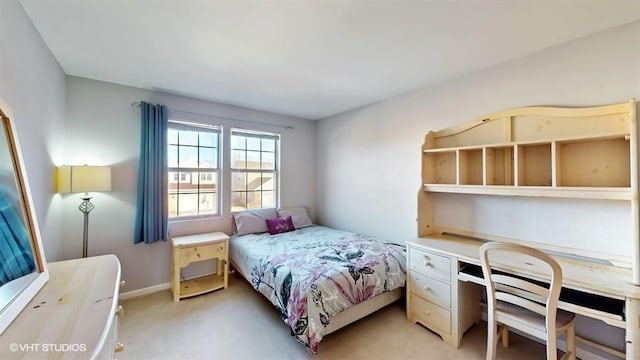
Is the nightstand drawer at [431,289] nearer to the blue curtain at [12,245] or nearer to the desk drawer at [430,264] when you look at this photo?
the desk drawer at [430,264]

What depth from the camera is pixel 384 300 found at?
246cm

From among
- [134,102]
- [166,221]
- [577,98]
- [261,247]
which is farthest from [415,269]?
[134,102]

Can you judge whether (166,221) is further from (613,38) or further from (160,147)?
(613,38)

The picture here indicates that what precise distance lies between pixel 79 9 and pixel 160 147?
156cm

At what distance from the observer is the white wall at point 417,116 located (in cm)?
175

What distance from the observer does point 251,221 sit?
3498 mm

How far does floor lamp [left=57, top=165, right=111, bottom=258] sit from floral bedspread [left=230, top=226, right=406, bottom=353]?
1.50 meters

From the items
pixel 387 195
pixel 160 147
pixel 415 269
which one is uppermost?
pixel 160 147

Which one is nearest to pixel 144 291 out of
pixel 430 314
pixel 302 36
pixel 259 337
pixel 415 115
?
pixel 259 337

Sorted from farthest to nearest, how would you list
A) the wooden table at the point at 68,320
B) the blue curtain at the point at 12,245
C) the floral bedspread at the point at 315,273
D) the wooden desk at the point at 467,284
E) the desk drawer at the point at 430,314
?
the desk drawer at the point at 430,314
the floral bedspread at the point at 315,273
the wooden desk at the point at 467,284
the blue curtain at the point at 12,245
the wooden table at the point at 68,320

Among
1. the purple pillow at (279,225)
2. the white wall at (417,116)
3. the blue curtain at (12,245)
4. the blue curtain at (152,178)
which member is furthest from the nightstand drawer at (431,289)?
the blue curtain at (152,178)

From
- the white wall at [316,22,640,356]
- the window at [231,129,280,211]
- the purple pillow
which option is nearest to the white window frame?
the window at [231,129,280,211]

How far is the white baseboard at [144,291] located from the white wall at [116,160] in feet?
0.14

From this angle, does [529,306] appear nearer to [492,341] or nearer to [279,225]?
[492,341]
